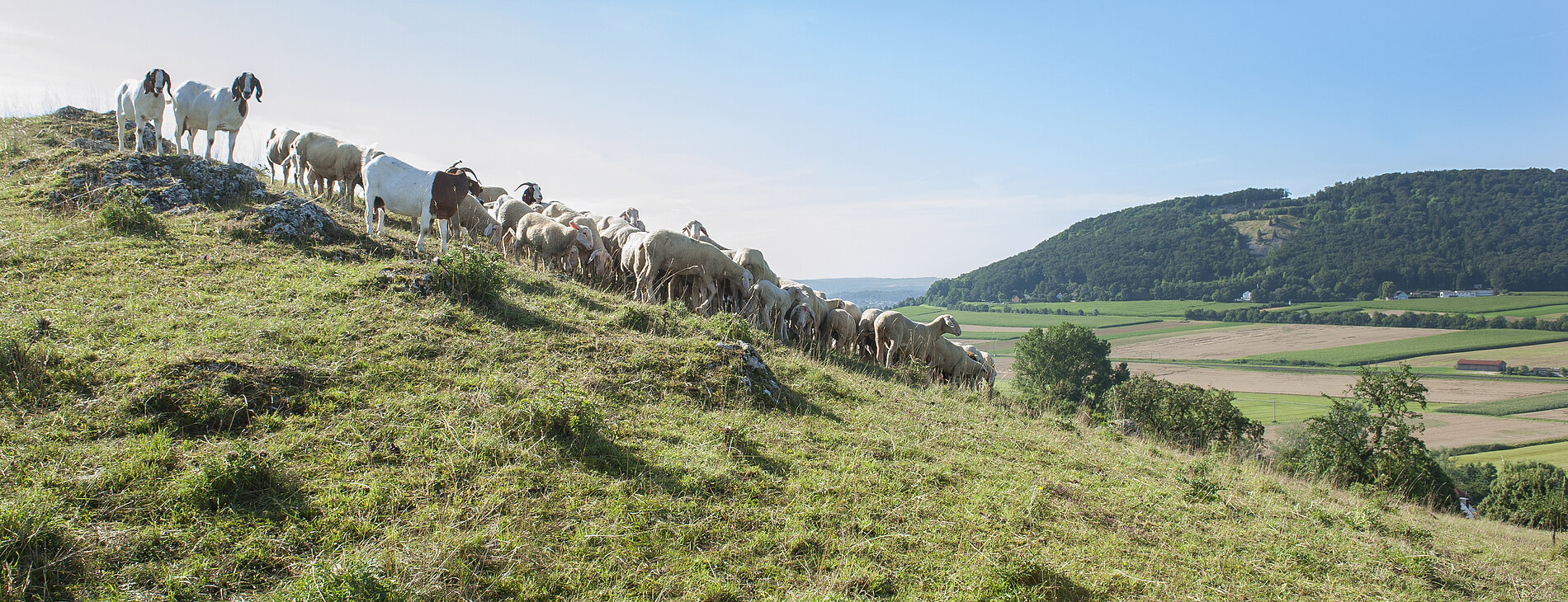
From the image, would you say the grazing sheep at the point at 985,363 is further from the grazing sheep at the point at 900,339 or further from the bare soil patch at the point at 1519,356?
the bare soil patch at the point at 1519,356

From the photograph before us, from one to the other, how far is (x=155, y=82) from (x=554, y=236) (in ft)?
31.2

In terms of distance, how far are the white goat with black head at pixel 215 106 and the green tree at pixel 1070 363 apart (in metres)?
54.5

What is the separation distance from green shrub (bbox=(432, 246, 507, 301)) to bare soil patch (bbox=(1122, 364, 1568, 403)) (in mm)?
62015

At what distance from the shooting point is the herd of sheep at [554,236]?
13.6 metres

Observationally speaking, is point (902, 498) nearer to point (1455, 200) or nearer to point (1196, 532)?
point (1196, 532)

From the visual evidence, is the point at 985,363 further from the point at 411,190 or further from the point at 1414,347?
the point at 1414,347

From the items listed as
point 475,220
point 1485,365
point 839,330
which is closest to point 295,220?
point 475,220

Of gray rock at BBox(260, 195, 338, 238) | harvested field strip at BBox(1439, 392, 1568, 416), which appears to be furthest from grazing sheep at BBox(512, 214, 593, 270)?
harvested field strip at BBox(1439, 392, 1568, 416)

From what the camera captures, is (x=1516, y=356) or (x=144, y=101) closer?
(x=144, y=101)

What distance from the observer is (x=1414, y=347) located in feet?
268

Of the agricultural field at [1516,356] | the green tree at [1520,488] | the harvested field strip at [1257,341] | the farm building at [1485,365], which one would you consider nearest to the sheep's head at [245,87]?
the green tree at [1520,488]

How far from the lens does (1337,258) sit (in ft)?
447

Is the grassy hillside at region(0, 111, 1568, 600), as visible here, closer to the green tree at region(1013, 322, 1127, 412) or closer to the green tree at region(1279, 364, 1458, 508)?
the green tree at region(1279, 364, 1458, 508)

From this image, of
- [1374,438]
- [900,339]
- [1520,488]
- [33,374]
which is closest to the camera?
[33,374]
